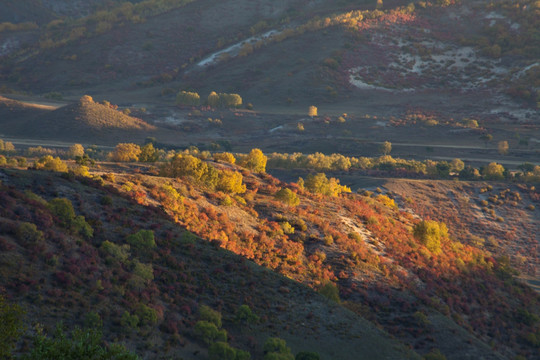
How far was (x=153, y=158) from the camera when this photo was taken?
54375 millimetres

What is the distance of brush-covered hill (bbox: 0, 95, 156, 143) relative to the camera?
90.4 meters

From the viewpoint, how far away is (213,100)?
11975 cm

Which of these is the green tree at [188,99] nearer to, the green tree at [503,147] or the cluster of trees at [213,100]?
the cluster of trees at [213,100]

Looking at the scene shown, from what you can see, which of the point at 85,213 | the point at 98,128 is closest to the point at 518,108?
the point at 98,128

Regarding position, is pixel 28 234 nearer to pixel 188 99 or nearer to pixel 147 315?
pixel 147 315

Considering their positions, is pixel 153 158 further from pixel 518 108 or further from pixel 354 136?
pixel 518 108

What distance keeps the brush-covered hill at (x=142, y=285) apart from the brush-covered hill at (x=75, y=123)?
64756mm

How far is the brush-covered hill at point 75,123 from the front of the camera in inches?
3558

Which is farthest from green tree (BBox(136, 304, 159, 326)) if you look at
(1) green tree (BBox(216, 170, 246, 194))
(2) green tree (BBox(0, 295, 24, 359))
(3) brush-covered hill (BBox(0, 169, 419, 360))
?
(1) green tree (BBox(216, 170, 246, 194))

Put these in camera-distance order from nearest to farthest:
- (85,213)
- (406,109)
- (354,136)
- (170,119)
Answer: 1. (85,213)
2. (354,136)
3. (170,119)
4. (406,109)

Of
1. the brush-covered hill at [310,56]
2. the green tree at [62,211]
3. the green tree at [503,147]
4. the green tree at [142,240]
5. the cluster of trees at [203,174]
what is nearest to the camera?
the green tree at [62,211]

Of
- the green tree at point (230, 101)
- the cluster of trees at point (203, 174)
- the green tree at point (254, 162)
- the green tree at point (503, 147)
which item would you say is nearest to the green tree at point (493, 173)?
the green tree at point (503, 147)

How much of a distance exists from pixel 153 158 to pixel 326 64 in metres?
87.3

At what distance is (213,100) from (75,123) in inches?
1393
